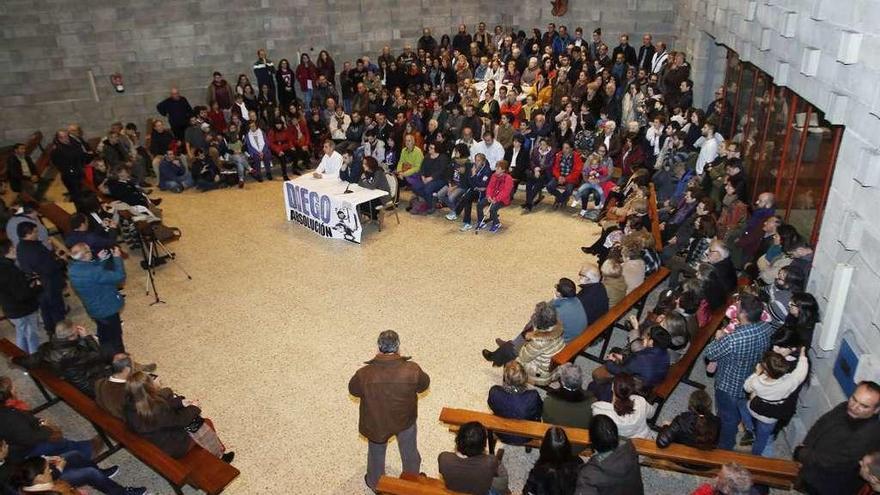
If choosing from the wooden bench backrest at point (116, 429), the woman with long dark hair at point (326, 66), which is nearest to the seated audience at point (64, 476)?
the wooden bench backrest at point (116, 429)

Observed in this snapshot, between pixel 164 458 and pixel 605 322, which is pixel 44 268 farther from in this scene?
pixel 605 322

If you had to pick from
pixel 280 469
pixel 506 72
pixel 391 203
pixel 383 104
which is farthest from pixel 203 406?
pixel 506 72

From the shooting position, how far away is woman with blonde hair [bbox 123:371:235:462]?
15.1 ft

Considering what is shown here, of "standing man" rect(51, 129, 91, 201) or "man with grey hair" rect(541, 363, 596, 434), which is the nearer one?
"man with grey hair" rect(541, 363, 596, 434)

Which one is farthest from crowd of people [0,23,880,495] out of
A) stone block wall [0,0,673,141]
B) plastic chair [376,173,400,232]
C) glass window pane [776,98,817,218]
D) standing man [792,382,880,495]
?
stone block wall [0,0,673,141]

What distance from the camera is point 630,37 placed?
1678 cm

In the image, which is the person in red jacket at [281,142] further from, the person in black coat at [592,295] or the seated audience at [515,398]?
the seated audience at [515,398]

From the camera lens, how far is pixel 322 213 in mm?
9445

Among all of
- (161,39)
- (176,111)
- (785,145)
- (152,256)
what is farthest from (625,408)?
(161,39)

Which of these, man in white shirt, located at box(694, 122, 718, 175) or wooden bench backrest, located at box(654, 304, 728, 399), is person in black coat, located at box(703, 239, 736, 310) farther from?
man in white shirt, located at box(694, 122, 718, 175)

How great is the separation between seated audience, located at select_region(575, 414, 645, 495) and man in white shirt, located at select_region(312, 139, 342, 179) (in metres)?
7.28

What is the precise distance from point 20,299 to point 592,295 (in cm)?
560

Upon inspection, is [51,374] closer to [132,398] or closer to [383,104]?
[132,398]

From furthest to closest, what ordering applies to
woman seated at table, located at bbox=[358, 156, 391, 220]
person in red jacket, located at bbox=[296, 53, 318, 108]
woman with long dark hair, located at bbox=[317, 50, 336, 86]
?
woman with long dark hair, located at bbox=[317, 50, 336, 86] → person in red jacket, located at bbox=[296, 53, 318, 108] → woman seated at table, located at bbox=[358, 156, 391, 220]
